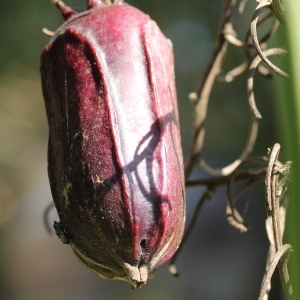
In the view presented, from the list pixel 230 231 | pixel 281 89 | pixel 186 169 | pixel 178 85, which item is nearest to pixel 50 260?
pixel 230 231

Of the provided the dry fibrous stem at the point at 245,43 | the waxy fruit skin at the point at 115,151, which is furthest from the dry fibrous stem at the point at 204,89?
the waxy fruit skin at the point at 115,151

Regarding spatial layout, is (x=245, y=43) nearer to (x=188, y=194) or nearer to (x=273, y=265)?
(x=273, y=265)

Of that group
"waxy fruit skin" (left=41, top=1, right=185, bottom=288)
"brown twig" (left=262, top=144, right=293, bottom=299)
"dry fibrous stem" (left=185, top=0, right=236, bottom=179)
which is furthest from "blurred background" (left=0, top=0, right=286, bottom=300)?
"brown twig" (left=262, top=144, right=293, bottom=299)

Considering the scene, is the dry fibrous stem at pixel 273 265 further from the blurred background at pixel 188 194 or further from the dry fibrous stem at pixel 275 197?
the blurred background at pixel 188 194

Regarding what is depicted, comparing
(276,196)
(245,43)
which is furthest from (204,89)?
(276,196)

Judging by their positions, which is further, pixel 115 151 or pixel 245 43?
pixel 245 43

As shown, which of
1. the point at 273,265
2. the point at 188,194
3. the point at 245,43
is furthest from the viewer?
the point at 188,194

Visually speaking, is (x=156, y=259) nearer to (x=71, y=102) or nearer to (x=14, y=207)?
(x=71, y=102)
